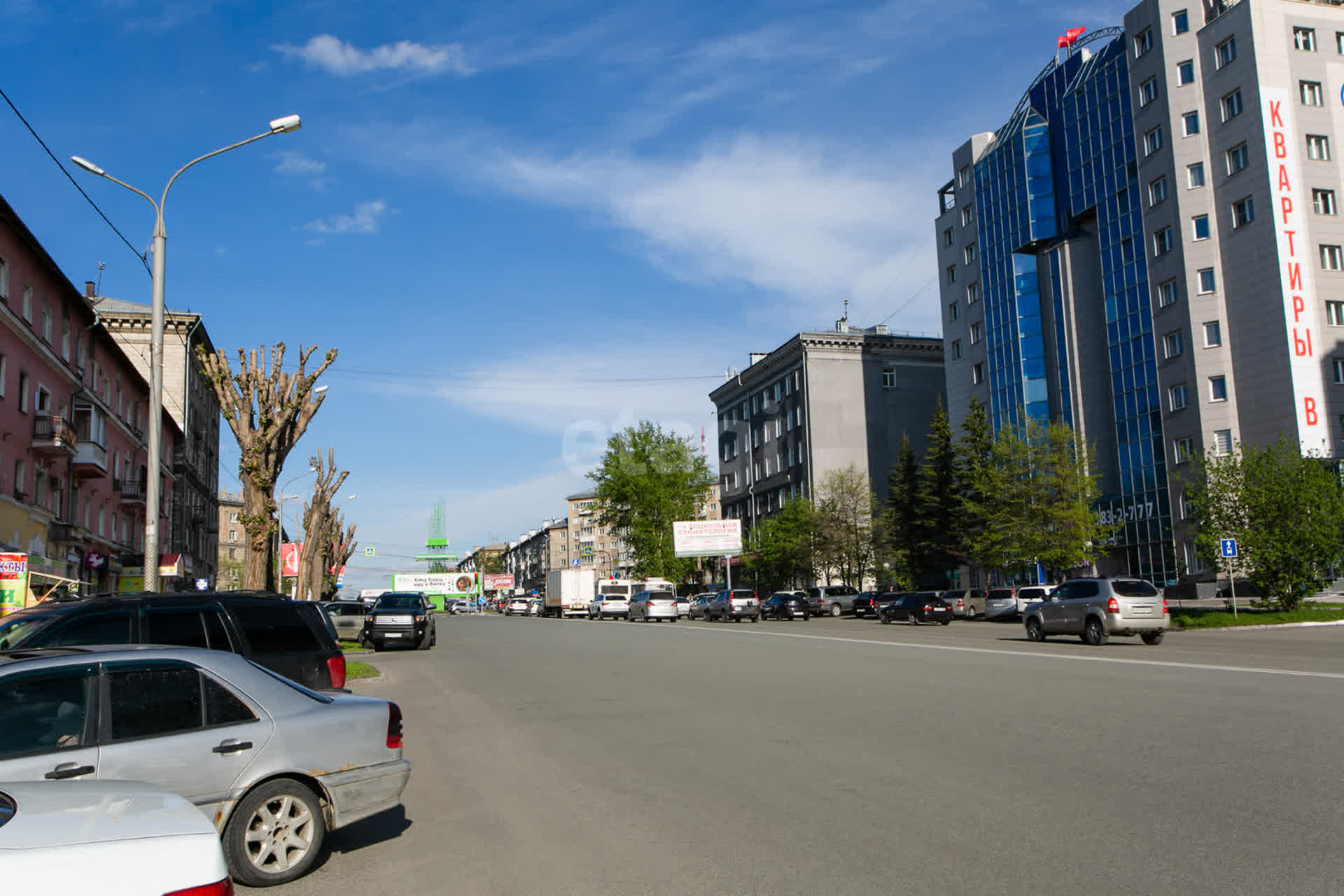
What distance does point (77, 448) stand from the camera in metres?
39.8

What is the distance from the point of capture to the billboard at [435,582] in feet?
322

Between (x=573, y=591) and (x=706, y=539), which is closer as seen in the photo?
(x=573, y=591)

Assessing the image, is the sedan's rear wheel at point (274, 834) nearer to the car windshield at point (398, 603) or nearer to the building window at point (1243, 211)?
the car windshield at point (398, 603)

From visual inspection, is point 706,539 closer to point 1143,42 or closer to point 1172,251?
point 1172,251

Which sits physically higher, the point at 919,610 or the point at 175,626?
the point at 175,626

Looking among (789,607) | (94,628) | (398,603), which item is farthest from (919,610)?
(94,628)

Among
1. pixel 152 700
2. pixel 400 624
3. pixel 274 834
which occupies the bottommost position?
pixel 274 834

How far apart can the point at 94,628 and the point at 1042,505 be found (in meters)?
46.0

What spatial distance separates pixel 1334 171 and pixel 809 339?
1584 inches

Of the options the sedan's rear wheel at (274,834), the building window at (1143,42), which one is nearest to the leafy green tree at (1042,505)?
the building window at (1143,42)

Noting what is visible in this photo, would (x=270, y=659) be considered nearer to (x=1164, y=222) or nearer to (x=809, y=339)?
(x=1164, y=222)

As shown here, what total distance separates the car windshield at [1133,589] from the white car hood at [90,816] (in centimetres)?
2492

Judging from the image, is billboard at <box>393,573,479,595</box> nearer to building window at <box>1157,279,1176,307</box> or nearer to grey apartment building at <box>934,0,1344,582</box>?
grey apartment building at <box>934,0,1344,582</box>

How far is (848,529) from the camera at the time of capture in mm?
68000
